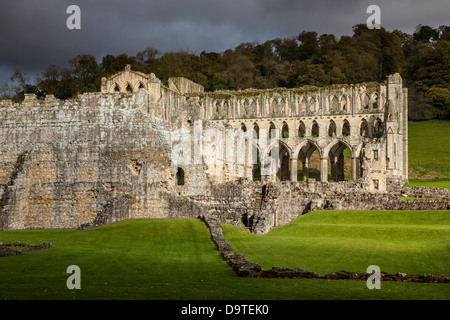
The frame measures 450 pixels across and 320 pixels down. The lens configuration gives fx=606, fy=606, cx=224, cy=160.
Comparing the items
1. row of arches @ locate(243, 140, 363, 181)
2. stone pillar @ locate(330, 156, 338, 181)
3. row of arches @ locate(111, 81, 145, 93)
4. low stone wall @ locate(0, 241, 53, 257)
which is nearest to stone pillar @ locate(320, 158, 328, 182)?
row of arches @ locate(243, 140, 363, 181)

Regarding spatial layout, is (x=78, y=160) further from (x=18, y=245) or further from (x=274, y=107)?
(x=274, y=107)

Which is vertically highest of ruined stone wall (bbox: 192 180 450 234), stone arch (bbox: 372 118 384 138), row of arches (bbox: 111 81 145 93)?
row of arches (bbox: 111 81 145 93)

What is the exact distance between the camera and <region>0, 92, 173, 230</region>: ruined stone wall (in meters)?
39.8

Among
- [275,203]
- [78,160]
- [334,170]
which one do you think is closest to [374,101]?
[334,170]

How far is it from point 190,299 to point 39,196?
97.5 ft

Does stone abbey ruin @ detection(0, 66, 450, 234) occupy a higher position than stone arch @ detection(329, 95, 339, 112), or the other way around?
stone arch @ detection(329, 95, 339, 112)

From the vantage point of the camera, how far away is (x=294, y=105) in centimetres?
7344

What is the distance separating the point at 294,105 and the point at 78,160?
37.3 meters

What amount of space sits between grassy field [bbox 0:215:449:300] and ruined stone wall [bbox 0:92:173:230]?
11.7 metres

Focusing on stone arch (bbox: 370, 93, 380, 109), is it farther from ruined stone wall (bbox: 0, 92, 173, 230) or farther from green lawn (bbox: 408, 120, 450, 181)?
ruined stone wall (bbox: 0, 92, 173, 230)

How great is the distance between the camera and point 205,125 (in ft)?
164

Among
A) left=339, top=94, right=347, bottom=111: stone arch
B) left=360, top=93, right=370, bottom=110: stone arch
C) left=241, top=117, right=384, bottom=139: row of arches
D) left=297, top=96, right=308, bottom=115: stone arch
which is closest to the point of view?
left=241, top=117, right=384, bottom=139: row of arches

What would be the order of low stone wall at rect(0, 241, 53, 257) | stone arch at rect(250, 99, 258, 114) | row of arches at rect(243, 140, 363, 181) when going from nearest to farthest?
low stone wall at rect(0, 241, 53, 257), row of arches at rect(243, 140, 363, 181), stone arch at rect(250, 99, 258, 114)

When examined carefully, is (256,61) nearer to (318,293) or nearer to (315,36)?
(315,36)
